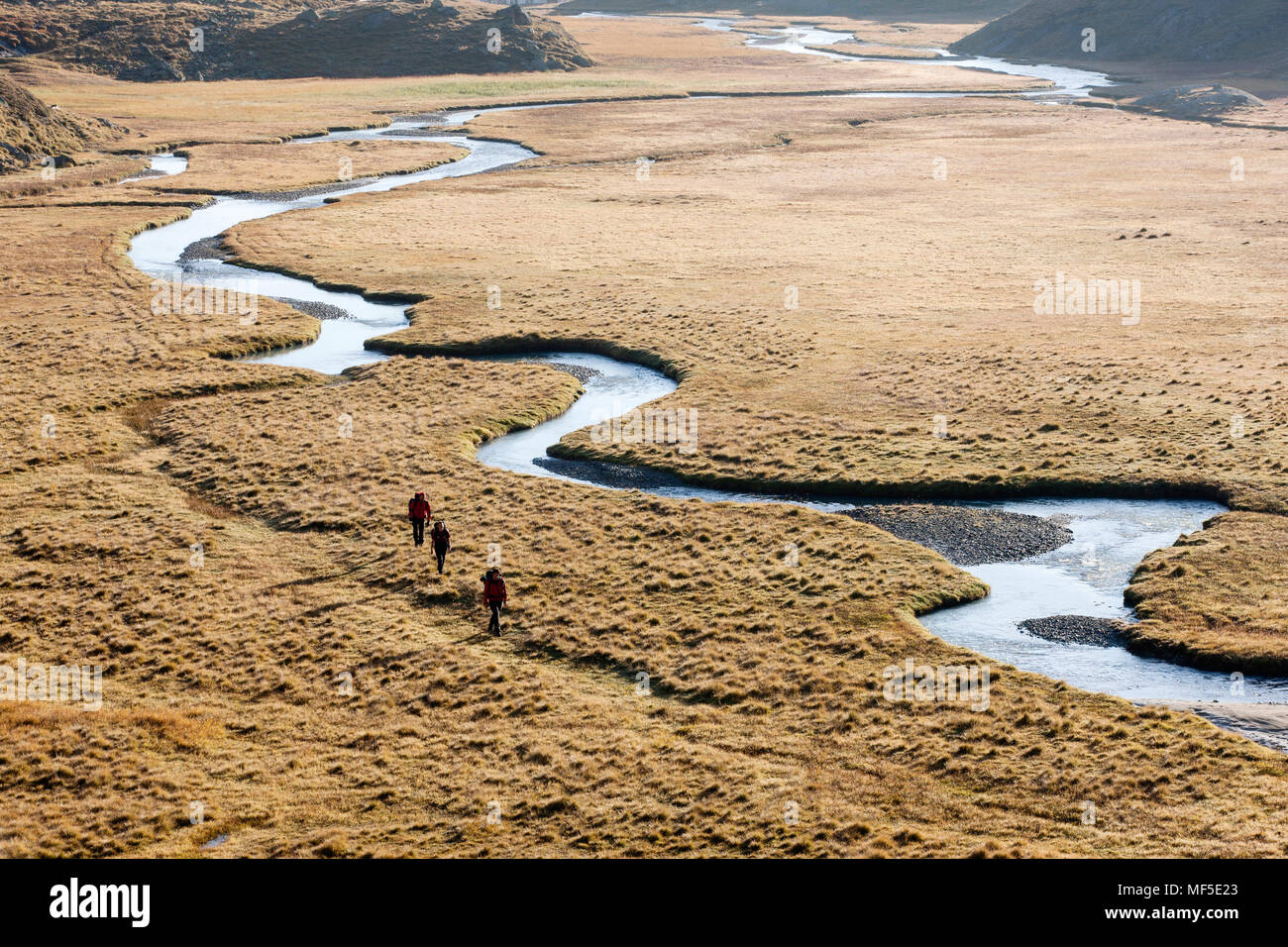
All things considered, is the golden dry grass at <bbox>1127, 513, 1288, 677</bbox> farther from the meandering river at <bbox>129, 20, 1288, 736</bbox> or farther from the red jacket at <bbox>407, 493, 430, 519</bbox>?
the red jacket at <bbox>407, 493, 430, 519</bbox>

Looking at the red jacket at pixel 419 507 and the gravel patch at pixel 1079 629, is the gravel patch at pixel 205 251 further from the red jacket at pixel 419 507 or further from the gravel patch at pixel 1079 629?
the gravel patch at pixel 1079 629

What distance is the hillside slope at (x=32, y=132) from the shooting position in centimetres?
10906

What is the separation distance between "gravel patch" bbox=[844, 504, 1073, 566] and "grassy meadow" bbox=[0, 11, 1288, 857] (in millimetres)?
1417

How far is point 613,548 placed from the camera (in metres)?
37.3

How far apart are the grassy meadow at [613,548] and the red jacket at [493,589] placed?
52.1 inches

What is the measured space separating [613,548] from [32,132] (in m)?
102

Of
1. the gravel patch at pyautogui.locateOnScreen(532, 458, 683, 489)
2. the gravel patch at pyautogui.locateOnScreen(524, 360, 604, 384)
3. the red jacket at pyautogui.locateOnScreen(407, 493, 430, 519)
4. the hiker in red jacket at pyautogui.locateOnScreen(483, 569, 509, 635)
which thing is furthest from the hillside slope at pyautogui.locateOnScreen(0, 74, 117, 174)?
the hiker in red jacket at pyautogui.locateOnScreen(483, 569, 509, 635)

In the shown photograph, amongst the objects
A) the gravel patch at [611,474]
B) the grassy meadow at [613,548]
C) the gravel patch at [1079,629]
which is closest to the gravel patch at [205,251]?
the grassy meadow at [613,548]

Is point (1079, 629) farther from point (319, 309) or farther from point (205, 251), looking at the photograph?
point (205, 251)

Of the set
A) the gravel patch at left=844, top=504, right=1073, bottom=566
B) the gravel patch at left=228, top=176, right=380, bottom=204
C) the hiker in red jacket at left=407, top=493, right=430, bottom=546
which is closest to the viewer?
the hiker in red jacket at left=407, top=493, right=430, bottom=546

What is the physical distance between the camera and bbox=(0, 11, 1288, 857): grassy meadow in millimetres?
24344

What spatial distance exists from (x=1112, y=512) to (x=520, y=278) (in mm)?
42854

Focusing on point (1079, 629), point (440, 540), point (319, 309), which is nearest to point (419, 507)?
point (440, 540)
